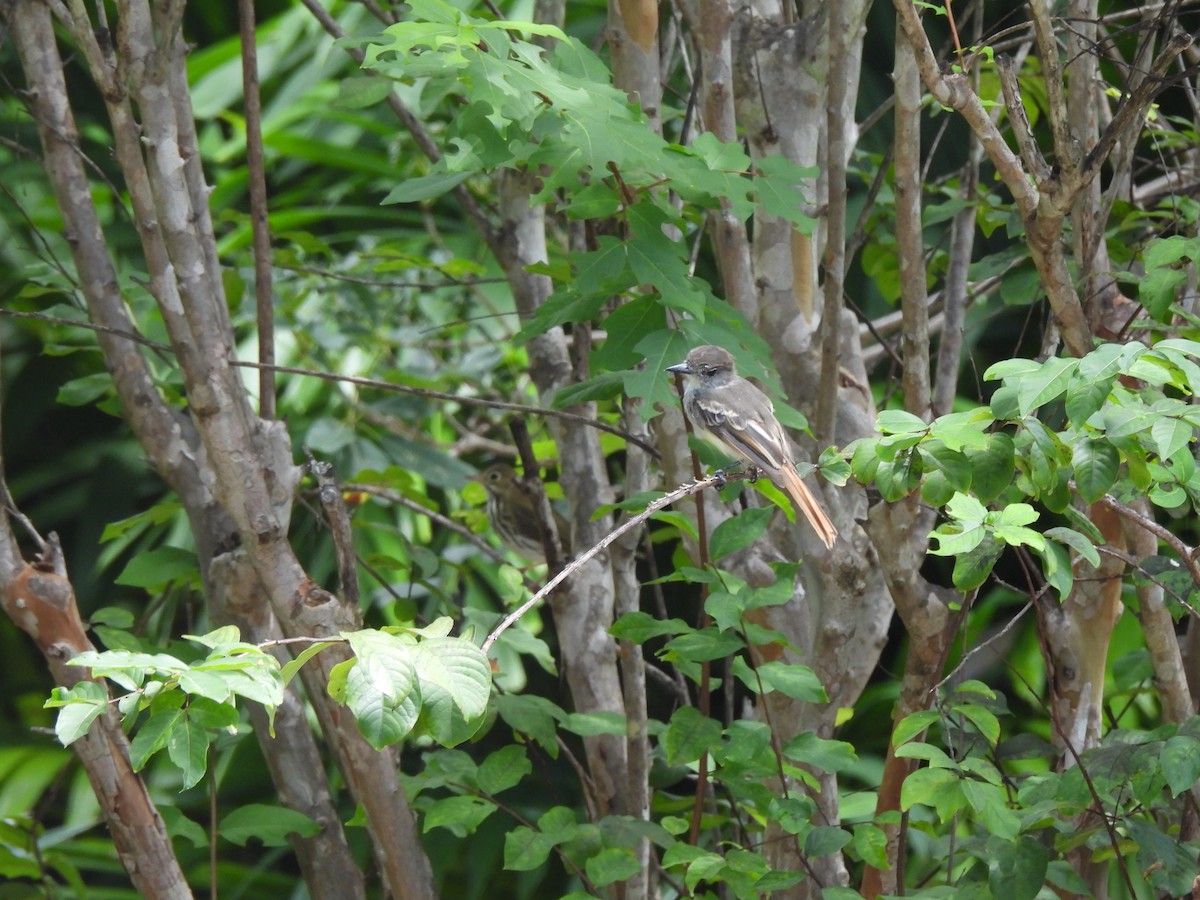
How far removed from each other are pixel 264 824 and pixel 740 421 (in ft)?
4.99

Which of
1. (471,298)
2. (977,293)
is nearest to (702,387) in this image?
(977,293)

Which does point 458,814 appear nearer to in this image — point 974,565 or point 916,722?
point 916,722

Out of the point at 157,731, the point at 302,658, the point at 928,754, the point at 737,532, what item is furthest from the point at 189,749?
the point at 928,754

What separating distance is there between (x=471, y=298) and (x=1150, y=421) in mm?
4289

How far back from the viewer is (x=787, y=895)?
296 cm

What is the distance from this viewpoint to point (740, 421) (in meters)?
3.39

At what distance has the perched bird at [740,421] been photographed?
2896 millimetres

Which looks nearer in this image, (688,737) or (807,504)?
(688,737)

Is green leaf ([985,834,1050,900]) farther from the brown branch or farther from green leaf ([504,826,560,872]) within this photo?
the brown branch

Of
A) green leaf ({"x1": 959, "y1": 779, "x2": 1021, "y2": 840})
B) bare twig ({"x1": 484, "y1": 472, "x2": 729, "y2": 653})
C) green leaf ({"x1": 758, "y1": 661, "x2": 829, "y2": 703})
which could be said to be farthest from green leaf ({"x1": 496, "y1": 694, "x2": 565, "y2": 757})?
green leaf ({"x1": 959, "y1": 779, "x2": 1021, "y2": 840})

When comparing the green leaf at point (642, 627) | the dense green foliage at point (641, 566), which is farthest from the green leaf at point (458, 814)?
the green leaf at point (642, 627)

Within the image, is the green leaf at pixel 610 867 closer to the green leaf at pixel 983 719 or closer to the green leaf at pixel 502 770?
the green leaf at pixel 502 770

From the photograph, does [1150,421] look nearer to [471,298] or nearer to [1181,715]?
[1181,715]

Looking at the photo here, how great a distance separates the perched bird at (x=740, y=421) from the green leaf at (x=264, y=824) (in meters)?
1.28
